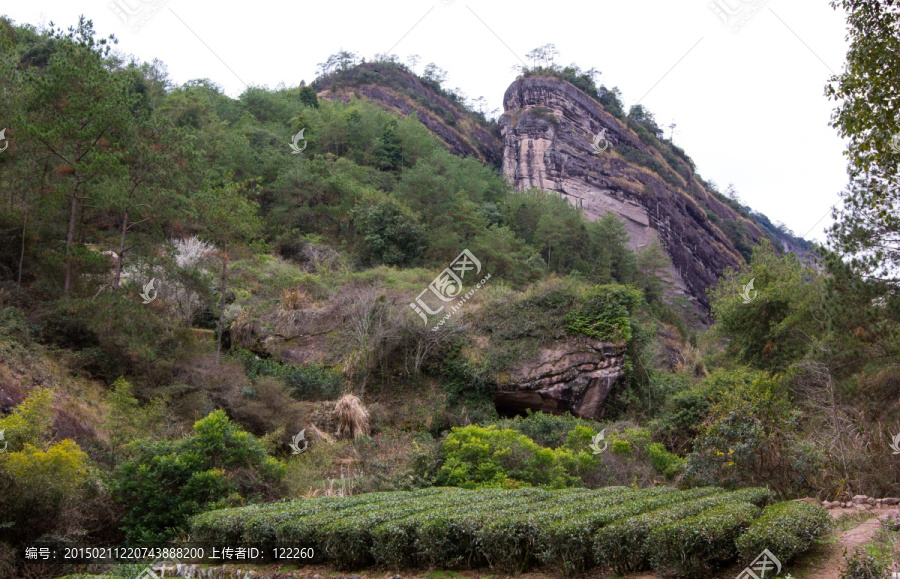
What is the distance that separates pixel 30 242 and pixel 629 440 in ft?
58.1

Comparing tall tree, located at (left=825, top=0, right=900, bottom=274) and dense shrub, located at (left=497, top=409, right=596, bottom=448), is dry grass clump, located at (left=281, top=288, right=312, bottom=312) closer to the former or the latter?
dense shrub, located at (left=497, top=409, right=596, bottom=448)

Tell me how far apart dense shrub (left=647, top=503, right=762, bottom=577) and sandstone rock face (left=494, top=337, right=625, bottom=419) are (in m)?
14.5

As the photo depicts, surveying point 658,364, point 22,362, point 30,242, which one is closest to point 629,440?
point 22,362

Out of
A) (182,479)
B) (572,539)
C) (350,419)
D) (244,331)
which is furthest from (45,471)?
(244,331)

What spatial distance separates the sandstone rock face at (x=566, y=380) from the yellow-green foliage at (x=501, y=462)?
6658mm

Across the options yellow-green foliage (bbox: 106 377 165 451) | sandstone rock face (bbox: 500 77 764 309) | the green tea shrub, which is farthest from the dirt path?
sandstone rock face (bbox: 500 77 764 309)

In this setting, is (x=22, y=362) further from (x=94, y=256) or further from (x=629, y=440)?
(x=629, y=440)

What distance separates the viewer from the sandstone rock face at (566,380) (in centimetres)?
2136

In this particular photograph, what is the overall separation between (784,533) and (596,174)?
202ft

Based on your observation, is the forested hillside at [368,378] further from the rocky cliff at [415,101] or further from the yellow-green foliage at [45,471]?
the rocky cliff at [415,101]

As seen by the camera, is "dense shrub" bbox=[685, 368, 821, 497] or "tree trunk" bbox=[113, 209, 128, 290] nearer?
"dense shrub" bbox=[685, 368, 821, 497]

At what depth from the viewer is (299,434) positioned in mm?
16578

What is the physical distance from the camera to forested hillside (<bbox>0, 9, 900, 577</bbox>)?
9617mm

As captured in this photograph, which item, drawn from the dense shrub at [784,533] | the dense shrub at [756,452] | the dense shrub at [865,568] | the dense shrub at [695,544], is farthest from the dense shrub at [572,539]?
the dense shrub at [756,452]
